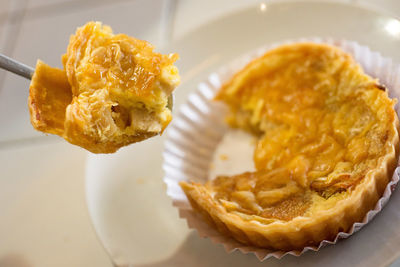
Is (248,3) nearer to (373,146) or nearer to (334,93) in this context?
(334,93)

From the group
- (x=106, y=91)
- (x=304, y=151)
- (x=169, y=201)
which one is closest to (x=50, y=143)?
(x=169, y=201)

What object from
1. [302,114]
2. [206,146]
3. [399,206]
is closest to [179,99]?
[206,146]

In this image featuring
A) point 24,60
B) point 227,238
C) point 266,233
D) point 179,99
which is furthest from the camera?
point 24,60

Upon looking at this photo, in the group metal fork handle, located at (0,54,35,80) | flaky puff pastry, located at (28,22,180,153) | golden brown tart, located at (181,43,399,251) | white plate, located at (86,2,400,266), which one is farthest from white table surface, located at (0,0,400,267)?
metal fork handle, located at (0,54,35,80)

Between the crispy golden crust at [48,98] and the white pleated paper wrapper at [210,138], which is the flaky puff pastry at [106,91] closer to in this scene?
the crispy golden crust at [48,98]

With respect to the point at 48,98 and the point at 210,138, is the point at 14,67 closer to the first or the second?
the point at 48,98

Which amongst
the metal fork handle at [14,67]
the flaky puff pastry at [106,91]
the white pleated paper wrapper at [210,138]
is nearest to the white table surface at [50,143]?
the white pleated paper wrapper at [210,138]

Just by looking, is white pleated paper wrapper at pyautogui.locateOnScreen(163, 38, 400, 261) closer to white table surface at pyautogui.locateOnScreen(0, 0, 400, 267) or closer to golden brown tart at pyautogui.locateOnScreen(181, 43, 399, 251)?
golden brown tart at pyautogui.locateOnScreen(181, 43, 399, 251)

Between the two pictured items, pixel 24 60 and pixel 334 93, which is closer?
pixel 334 93
